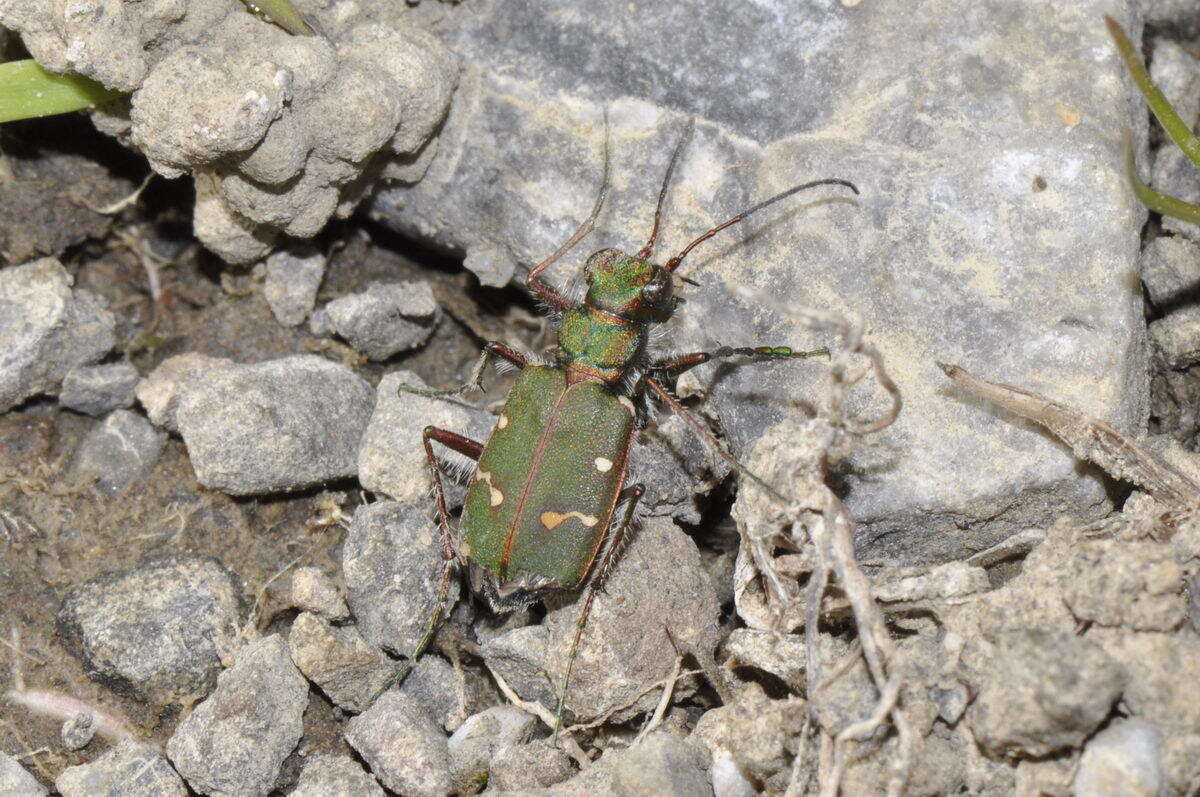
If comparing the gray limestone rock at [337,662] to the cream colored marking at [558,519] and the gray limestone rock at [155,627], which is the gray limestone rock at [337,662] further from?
the cream colored marking at [558,519]

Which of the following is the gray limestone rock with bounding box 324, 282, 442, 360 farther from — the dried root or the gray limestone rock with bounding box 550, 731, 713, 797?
the gray limestone rock with bounding box 550, 731, 713, 797

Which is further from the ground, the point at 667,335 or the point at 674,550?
the point at 667,335

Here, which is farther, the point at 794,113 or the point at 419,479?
the point at 419,479

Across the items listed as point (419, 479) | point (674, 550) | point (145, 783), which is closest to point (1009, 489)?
point (674, 550)

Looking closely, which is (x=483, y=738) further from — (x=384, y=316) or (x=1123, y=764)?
(x=1123, y=764)

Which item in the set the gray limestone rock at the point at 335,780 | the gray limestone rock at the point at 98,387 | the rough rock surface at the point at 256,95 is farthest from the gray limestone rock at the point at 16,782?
the rough rock surface at the point at 256,95

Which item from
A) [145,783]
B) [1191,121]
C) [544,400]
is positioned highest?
[1191,121]

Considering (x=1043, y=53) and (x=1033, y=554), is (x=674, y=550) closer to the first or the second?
(x=1033, y=554)
